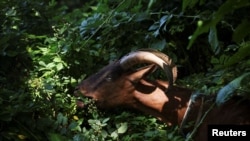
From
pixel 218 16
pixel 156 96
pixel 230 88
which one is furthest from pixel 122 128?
pixel 218 16

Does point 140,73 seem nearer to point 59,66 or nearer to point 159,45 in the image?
point 159,45

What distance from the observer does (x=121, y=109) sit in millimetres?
3291

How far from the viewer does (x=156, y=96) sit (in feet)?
10.1

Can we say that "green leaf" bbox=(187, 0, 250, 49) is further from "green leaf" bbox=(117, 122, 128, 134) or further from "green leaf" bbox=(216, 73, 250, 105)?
"green leaf" bbox=(117, 122, 128, 134)

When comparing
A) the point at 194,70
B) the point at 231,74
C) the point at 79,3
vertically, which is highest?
the point at 79,3

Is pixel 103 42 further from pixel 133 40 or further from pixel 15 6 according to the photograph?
pixel 15 6

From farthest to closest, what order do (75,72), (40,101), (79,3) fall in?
(79,3) < (75,72) < (40,101)

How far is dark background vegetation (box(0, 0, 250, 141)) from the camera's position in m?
2.78

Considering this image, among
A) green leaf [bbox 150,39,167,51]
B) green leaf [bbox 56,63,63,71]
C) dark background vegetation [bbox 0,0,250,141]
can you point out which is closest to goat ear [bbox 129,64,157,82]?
dark background vegetation [bbox 0,0,250,141]

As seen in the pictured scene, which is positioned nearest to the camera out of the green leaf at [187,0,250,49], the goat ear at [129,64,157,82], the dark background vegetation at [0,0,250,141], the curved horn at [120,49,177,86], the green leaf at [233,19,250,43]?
the green leaf at [187,0,250,49]

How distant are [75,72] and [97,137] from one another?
935mm

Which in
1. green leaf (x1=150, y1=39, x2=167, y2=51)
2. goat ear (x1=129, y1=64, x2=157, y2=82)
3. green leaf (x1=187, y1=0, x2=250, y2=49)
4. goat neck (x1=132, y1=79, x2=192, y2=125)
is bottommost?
green leaf (x1=187, y1=0, x2=250, y2=49)

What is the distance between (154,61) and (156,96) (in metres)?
0.24

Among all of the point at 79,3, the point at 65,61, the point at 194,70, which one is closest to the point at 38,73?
the point at 65,61
